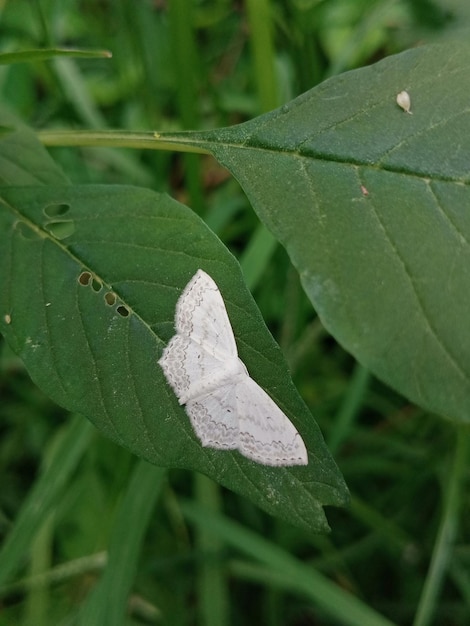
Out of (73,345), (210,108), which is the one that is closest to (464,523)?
(73,345)

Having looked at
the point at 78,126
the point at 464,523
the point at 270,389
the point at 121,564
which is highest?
the point at 78,126

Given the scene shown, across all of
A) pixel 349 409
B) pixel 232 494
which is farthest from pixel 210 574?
pixel 349 409

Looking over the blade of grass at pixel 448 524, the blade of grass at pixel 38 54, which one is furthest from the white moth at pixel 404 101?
the blade of grass at pixel 448 524

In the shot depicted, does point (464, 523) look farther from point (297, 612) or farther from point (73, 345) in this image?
point (73, 345)

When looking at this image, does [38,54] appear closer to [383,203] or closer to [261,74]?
[383,203]

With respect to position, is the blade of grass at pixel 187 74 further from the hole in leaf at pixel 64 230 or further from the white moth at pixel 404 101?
the white moth at pixel 404 101

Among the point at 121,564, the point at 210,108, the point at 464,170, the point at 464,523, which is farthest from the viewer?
the point at 210,108
